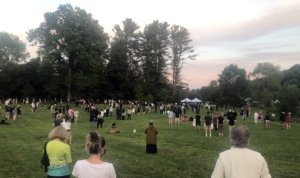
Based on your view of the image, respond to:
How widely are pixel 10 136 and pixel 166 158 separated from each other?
11.2m

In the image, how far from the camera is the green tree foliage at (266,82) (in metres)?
52.9

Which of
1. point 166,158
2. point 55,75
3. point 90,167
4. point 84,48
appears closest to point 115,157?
point 166,158

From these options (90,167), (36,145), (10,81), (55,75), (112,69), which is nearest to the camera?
(90,167)

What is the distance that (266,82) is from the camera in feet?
181

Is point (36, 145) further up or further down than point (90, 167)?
further down

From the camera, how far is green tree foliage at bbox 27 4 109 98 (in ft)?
128

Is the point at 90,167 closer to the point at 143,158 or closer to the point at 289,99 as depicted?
the point at 143,158

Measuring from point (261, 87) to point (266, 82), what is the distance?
5.89ft

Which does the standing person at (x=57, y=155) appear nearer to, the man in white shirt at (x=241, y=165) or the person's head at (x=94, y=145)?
the person's head at (x=94, y=145)

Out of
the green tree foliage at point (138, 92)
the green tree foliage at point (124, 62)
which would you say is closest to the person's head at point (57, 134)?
the green tree foliage at point (138, 92)

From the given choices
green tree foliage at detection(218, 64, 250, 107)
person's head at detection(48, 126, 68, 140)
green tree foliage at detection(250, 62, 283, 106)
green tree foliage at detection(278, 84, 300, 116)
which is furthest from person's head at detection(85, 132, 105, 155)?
green tree foliage at detection(218, 64, 250, 107)

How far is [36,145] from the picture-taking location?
11891 mm

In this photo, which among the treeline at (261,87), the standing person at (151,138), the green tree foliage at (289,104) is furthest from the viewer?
the treeline at (261,87)

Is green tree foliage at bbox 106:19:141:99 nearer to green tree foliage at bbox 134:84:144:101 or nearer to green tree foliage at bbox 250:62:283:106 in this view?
green tree foliage at bbox 134:84:144:101
